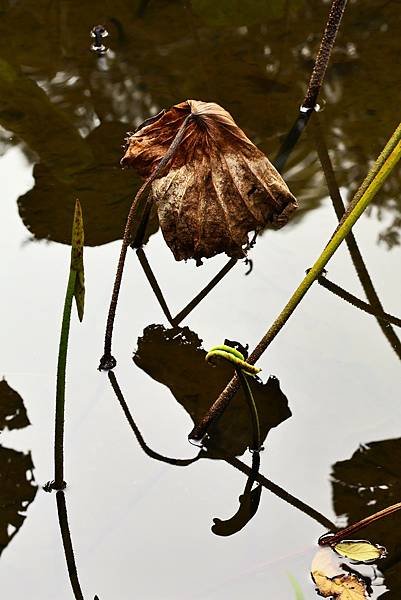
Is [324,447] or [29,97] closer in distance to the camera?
[324,447]

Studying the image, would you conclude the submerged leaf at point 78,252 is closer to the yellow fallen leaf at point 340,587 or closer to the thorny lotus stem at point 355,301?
the yellow fallen leaf at point 340,587

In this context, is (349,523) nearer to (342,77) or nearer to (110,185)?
(110,185)

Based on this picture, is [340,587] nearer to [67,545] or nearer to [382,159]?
[67,545]

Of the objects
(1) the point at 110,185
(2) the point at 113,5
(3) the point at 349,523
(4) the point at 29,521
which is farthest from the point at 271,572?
(2) the point at 113,5

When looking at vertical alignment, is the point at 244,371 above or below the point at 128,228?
below

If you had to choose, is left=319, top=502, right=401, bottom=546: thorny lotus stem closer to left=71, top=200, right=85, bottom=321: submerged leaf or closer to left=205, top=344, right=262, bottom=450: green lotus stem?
left=205, top=344, right=262, bottom=450: green lotus stem

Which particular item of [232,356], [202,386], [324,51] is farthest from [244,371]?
[324,51]

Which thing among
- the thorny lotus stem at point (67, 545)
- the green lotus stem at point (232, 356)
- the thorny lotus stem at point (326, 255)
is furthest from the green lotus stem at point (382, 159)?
the thorny lotus stem at point (67, 545)

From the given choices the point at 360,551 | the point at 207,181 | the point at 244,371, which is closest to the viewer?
the point at 360,551
